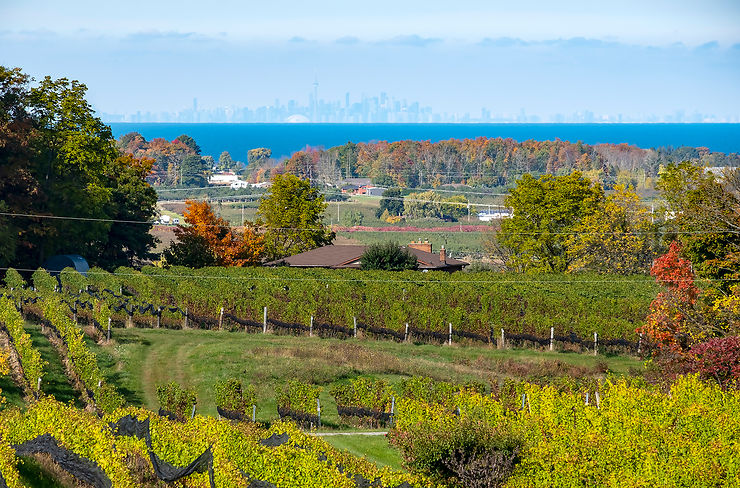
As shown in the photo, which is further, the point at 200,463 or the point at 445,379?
the point at 445,379

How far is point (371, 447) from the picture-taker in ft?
91.0

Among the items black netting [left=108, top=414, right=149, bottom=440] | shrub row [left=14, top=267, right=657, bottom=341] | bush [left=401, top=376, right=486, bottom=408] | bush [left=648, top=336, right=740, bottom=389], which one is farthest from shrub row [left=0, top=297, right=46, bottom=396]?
bush [left=648, top=336, right=740, bottom=389]

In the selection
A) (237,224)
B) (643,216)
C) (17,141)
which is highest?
(17,141)

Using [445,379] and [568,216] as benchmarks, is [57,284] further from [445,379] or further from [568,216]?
[568,216]

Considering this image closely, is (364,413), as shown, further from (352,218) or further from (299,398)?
(352,218)

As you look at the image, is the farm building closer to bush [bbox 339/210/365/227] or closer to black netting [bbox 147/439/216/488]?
black netting [bbox 147/439/216/488]

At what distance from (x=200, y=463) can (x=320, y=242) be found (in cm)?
5774

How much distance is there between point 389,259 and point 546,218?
15.8 metres

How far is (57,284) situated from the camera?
53406 millimetres

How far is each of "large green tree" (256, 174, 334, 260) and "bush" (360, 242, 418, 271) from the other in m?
13.6

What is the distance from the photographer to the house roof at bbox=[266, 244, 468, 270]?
65.8m

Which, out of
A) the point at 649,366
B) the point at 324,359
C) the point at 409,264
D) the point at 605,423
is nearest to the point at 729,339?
the point at 649,366

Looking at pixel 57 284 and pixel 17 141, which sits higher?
pixel 17 141

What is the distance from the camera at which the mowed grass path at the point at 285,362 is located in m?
35.7
